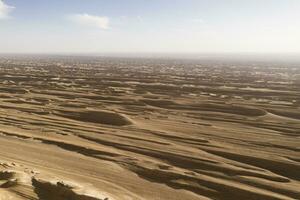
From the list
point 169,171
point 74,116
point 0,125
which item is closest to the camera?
point 169,171

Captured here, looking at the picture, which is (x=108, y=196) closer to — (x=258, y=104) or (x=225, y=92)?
(x=258, y=104)

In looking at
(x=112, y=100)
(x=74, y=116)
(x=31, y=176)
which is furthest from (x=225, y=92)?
(x=31, y=176)

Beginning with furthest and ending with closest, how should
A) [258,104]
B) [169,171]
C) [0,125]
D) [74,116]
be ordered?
[258,104] → [74,116] → [0,125] → [169,171]

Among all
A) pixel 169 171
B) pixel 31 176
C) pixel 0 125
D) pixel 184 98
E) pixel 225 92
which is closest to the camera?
pixel 31 176

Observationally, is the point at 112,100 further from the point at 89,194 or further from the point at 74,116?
the point at 89,194

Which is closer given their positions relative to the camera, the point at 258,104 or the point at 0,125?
the point at 0,125

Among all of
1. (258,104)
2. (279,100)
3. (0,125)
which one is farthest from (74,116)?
(279,100)

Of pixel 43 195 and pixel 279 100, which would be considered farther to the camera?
pixel 279 100

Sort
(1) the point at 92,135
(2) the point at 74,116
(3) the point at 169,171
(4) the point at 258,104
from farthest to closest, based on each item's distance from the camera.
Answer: (4) the point at 258,104 < (2) the point at 74,116 < (1) the point at 92,135 < (3) the point at 169,171

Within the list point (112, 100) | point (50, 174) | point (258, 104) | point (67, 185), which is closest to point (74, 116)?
point (112, 100)
